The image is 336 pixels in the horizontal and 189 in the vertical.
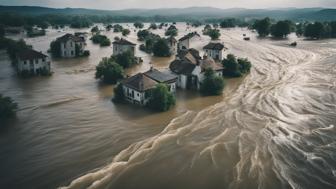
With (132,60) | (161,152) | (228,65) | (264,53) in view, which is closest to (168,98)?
(161,152)

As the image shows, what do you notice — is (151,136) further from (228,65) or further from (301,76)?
(301,76)

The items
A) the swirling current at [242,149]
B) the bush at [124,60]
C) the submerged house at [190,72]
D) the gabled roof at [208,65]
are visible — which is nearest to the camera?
the swirling current at [242,149]

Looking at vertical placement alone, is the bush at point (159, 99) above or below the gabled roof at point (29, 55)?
below

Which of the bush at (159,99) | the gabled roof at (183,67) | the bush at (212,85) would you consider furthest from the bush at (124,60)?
the bush at (159,99)

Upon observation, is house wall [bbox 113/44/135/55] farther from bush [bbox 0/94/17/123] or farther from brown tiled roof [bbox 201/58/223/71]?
bush [bbox 0/94/17/123]

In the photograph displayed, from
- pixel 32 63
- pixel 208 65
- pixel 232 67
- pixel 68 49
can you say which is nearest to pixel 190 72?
pixel 208 65

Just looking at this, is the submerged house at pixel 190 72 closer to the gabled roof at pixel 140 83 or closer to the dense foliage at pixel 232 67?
the dense foliage at pixel 232 67

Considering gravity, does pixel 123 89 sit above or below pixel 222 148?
above

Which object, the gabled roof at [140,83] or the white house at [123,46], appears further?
the white house at [123,46]
